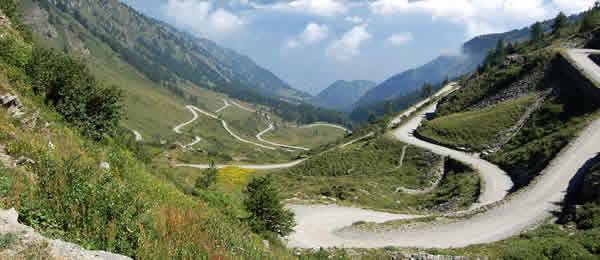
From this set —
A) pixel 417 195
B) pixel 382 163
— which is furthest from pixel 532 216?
pixel 382 163

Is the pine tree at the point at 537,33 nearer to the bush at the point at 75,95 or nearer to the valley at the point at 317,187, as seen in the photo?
the valley at the point at 317,187

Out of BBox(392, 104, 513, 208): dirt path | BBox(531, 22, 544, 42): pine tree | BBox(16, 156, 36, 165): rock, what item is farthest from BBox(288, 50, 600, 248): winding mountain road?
BBox(531, 22, 544, 42): pine tree

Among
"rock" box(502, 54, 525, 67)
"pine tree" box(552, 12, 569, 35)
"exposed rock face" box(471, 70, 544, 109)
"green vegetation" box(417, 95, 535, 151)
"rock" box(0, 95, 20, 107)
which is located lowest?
"rock" box(0, 95, 20, 107)

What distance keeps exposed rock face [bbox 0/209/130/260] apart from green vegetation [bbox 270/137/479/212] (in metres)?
25.3

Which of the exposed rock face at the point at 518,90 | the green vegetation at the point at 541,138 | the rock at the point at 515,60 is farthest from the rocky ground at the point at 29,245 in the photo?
the rock at the point at 515,60

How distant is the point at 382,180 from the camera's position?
2324 inches

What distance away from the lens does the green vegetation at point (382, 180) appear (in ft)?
145

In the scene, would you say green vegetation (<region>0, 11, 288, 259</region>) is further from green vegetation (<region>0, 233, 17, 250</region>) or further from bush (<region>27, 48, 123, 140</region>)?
bush (<region>27, 48, 123, 140</region>)

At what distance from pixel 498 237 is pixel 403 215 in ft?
42.5

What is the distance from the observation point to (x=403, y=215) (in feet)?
125

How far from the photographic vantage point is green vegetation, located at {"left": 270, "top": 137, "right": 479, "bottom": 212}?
44.1 m

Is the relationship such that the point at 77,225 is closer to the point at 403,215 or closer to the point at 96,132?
the point at 96,132

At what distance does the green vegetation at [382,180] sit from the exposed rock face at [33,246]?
25.3m

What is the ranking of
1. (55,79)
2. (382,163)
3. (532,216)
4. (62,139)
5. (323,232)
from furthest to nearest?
(382,163)
(323,232)
(532,216)
(55,79)
(62,139)
